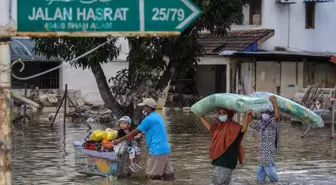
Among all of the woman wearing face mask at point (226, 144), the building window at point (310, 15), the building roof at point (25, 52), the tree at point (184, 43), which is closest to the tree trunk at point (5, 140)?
the woman wearing face mask at point (226, 144)

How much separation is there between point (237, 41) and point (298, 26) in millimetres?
3685

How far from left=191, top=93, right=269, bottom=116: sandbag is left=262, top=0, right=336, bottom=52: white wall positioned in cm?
2238

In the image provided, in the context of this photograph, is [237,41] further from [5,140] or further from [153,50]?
[5,140]

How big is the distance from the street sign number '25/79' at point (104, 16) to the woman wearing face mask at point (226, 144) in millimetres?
4549

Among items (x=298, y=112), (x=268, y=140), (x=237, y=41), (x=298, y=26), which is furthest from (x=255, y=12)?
(x=298, y=112)

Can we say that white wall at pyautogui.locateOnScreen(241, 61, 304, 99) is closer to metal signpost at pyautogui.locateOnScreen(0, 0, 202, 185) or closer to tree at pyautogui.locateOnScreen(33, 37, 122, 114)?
tree at pyautogui.locateOnScreen(33, 37, 122, 114)

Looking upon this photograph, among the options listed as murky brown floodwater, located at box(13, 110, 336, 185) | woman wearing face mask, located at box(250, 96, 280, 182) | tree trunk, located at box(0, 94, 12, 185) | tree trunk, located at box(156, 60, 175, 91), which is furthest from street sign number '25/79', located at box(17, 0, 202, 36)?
tree trunk, located at box(156, 60, 175, 91)

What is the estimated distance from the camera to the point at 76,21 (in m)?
4.89

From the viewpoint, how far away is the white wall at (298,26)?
3272 cm

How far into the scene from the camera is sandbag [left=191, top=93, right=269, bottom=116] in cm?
978

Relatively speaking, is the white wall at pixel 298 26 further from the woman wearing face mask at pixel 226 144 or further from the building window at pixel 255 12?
the woman wearing face mask at pixel 226 144

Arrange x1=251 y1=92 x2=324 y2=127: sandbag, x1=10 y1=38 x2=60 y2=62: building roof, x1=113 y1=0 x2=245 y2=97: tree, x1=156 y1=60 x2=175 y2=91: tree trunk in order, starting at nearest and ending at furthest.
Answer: x1=251 y1=92 x2=324 y2=127: sandbag, x1=113 y1=0 x2=245 y2=97: tree, x1=156 y1=60 x2=175 y2=91: tree trunk, x1=10 y1=38 x2=60 y2=62: building roof

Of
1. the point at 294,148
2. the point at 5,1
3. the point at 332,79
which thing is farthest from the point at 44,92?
the point at 5,1

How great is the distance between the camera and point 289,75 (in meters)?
32.8
